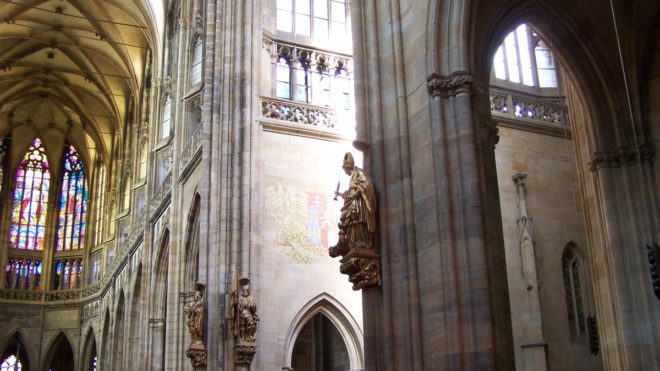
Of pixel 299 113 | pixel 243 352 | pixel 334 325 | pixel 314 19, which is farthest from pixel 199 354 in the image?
pixel 314 19

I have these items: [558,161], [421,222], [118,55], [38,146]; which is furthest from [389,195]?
[38,146]

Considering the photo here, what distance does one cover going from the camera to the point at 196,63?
85.2 feet

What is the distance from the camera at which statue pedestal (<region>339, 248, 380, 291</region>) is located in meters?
10.4

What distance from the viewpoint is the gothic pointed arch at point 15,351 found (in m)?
40.6

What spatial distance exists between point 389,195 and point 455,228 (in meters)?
1.27

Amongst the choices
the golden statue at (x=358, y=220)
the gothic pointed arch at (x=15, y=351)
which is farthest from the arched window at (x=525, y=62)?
the gothic pointed arch at (x=15, y=351)

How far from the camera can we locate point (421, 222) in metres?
10.4

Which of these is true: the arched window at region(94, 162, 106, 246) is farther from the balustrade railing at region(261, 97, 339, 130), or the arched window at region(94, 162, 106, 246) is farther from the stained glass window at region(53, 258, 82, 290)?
the balustrade railing at region(261, 97, 339, 130)

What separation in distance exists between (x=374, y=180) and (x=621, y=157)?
14.6ft

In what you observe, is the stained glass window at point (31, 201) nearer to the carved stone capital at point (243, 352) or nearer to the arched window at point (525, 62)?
the carved stone capital at point (243, 352)

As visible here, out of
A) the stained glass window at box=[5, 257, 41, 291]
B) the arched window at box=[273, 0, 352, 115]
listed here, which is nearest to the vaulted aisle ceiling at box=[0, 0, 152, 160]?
the stained glass window at box=[5, 257, 41, 291]

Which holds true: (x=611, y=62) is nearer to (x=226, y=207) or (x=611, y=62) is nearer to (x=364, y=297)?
(x=364, y=297)

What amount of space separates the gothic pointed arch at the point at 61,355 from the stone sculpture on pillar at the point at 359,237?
3394 centimetres

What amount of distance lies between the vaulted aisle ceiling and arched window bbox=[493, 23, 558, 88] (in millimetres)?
17872
